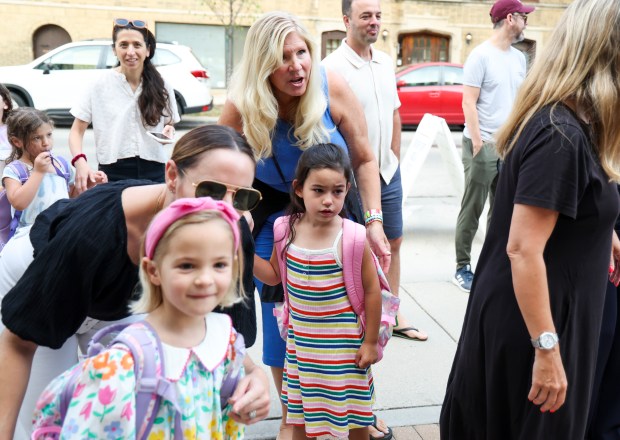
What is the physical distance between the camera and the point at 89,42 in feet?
49.1

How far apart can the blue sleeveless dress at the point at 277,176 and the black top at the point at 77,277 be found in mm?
977

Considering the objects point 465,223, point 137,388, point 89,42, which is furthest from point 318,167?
point 89,42

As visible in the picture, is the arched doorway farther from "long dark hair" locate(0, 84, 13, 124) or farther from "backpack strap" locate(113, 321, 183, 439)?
"backpack strap" locate(113, 321, 183, 439)

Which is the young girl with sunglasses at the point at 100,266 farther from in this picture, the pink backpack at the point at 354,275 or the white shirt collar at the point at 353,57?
the white shirt collar at the point at 353,57

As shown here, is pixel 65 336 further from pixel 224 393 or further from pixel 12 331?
pixel 224 393

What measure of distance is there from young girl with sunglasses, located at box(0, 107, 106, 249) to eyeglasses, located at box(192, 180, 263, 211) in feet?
7.99

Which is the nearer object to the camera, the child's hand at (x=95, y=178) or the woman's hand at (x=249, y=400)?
the woman's hand at (x=249, y=400)

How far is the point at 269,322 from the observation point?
10.5ft

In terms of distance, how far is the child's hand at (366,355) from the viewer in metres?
2.78

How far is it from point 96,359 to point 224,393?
39 cm

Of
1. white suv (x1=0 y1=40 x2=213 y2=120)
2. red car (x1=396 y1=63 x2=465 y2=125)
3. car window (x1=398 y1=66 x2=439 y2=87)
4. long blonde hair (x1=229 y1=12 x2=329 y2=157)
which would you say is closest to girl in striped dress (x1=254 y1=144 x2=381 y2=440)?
long blonde hair (x1=229 y1=12 x2=329 y2=157)

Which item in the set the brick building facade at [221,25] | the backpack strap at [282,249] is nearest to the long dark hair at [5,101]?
the backpack strap at [282,249]

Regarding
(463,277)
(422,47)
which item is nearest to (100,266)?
(463,277)

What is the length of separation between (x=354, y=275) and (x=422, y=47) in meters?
25.2
